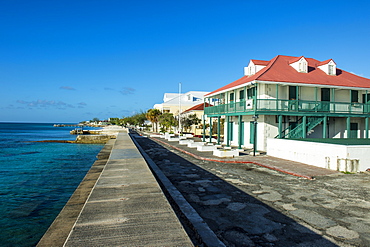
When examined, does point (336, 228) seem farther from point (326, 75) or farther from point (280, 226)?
point (326, 75)

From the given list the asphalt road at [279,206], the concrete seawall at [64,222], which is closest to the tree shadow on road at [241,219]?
the asphalt road at [279,206]

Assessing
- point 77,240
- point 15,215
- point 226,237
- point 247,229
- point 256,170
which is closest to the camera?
point 77,240

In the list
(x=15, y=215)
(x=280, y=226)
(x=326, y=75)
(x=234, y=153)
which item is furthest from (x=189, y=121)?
(x=280, y=226)

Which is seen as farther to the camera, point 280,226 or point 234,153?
point 234,153

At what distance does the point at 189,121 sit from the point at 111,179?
35.1 m

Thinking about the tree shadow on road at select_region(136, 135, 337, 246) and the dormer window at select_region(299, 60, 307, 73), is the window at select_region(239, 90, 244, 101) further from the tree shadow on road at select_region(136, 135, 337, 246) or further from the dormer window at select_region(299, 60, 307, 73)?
the tree shadow on road at select_region(136, 135, 337, 246)

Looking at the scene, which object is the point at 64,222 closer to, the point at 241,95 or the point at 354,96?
the point at 241,95

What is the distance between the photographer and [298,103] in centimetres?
1997

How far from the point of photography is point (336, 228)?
551 cm

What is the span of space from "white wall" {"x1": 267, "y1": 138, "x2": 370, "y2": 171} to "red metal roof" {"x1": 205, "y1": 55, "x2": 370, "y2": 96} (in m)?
5.67

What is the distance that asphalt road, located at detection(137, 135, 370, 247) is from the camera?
5.09 meters

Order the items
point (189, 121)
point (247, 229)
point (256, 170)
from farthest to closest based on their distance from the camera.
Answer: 1. point (189, 121)
2. point (256, 170)
3. point (247, 229)

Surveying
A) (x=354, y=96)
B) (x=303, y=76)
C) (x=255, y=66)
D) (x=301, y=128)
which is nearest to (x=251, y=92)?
(x=255, y=66)

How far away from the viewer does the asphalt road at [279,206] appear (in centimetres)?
509
